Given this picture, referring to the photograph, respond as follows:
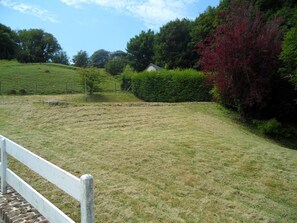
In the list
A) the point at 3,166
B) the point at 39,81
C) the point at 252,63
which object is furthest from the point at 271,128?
the point at 39,81

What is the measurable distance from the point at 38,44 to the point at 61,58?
6.36m

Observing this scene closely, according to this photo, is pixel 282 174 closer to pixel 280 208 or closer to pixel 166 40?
pixel 280 208

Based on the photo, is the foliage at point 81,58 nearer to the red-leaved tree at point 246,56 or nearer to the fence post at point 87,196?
the red-leaved tree at point 246,56

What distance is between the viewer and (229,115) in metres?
15.0

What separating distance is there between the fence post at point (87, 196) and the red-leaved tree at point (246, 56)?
463 inches

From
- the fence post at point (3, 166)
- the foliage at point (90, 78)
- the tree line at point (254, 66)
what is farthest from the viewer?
the foliage at point (90, 78)

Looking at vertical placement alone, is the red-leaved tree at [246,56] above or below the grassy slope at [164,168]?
above

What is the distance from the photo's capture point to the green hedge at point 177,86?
745 inches

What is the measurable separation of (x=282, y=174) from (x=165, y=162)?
2.46m

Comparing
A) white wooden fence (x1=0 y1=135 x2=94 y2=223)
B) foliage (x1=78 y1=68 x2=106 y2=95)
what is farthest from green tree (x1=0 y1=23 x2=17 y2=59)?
white wooden fence (x1=0 y1=135 x2=94 y2=223)

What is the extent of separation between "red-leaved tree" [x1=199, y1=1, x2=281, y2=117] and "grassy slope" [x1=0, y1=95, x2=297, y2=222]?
3451mm

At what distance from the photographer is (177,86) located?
62.4 feet

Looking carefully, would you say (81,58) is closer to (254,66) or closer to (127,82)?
(127,82)

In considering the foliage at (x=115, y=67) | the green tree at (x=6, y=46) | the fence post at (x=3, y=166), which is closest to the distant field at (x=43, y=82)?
the foliage at (x=115, y=67)
